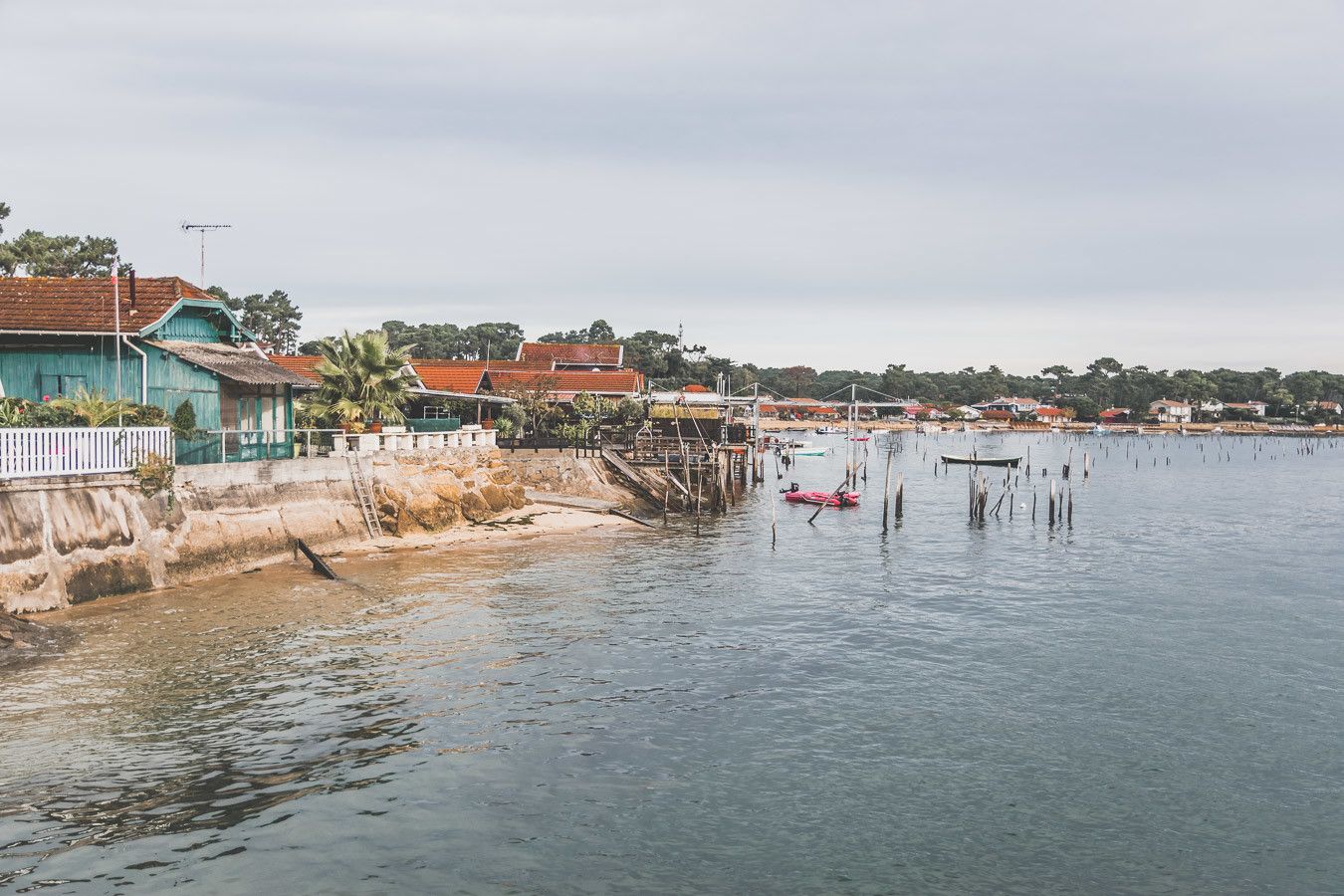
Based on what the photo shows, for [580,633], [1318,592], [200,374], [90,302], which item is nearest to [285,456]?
[200,374]

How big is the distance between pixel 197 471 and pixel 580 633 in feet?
46.5

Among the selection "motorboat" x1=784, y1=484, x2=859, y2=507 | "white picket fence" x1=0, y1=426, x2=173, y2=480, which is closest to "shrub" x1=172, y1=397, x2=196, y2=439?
"white picket fence" x1=0, y1=426, x2=173, y2=480

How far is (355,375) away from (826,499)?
33679mm

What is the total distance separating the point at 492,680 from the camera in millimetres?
22094

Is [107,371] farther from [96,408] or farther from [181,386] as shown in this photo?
[96,408]

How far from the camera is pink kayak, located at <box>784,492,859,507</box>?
64.6 m

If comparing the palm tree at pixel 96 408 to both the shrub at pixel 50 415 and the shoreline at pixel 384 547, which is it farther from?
the shoreline at pixel 384 547

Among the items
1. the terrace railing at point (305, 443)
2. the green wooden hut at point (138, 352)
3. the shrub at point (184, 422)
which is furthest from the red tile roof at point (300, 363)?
the shrub at point (184, 422)

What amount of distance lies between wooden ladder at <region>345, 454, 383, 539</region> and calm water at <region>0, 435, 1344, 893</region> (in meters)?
4.04

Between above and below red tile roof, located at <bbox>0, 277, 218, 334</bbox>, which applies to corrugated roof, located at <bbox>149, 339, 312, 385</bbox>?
below

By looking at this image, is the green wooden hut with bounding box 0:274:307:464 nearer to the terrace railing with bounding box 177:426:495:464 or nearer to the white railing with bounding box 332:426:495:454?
the terrace railing with bounding box 177:426:495:464

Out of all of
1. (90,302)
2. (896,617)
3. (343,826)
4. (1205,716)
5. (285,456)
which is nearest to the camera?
(343,826)

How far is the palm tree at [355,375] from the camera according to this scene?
138 ft

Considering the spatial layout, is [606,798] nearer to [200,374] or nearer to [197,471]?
[197,471]
